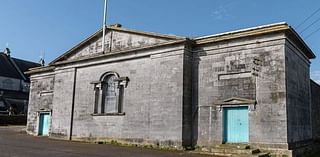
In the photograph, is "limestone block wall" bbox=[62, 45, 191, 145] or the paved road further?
"limestone block wall" bbox=[62, 45, 191, 145]

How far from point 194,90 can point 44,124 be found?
45.1 feet

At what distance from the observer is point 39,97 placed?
86.3 feet

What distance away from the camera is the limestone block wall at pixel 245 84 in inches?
579

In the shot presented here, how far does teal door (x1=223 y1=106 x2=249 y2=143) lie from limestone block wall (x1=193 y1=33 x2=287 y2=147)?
26cm

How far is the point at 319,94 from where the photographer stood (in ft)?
76.0

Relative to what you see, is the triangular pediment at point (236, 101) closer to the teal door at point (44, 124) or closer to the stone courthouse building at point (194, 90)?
the stone courthouse building at point (194, 90)

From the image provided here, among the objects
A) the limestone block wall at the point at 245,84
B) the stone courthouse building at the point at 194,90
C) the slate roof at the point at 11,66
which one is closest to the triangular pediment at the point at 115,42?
the stone courthouse building at the point at 194,90

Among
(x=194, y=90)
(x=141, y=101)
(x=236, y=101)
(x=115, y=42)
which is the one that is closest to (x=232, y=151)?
(x=236, y=101)

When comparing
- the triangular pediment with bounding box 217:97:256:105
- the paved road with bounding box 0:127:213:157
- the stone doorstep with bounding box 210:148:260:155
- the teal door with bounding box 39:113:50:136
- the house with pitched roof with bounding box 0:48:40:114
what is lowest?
the paved road with bounding box 0:127:213:157

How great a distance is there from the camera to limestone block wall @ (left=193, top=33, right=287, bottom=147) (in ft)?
48.3

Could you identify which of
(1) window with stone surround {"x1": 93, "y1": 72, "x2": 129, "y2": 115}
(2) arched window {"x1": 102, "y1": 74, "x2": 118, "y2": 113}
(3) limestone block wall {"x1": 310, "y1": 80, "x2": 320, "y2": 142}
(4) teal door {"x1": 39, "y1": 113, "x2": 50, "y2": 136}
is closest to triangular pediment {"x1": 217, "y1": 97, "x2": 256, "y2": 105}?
(1) window with stone surround {"x1": 93, "y1": 72, "x2": 129, "y2": 115}

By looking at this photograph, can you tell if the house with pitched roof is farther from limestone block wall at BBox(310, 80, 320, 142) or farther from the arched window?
limestone block wall at BBox(310, 80, 320, 142)

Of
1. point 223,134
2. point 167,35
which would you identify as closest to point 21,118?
point 167,35

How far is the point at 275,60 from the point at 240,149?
4.41 metres
